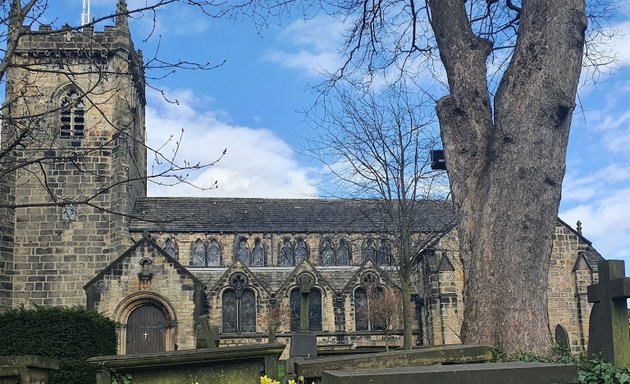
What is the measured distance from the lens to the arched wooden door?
76.8 ft

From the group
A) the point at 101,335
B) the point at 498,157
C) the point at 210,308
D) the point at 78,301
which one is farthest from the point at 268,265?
the point at 498,157

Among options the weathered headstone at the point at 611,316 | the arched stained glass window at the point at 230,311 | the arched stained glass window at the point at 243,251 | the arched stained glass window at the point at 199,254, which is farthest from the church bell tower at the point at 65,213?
the weathered headstone at the point at 611,316

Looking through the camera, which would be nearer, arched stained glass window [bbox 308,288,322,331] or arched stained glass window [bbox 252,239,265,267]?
arched stained glass window [bbox 308,288,322,331]

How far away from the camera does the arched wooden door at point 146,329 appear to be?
23406mm

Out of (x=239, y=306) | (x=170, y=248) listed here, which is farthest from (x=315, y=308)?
(x=170, y=248)

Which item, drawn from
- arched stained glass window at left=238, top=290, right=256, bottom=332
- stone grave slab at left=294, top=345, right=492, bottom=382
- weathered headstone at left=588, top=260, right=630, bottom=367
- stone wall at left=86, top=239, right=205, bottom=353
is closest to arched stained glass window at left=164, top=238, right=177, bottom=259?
arched stained glass window at left=238, top=290, right=256, bottom=332

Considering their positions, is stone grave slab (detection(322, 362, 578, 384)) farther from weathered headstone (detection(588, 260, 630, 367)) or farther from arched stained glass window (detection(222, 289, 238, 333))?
arched stained glass window (detection(222, 289, 238, 333))

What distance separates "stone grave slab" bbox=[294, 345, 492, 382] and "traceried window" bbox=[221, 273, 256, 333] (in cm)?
2385

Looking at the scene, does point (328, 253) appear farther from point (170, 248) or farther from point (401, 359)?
point (401, 359)

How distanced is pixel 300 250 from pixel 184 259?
5.48 m

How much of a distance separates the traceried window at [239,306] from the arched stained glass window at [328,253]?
14.9 feet

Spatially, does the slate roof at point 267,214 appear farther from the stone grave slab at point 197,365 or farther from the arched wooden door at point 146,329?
the stone grave slab at point 197,365

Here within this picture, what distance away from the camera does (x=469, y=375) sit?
12.7ft

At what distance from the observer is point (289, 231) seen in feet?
107
